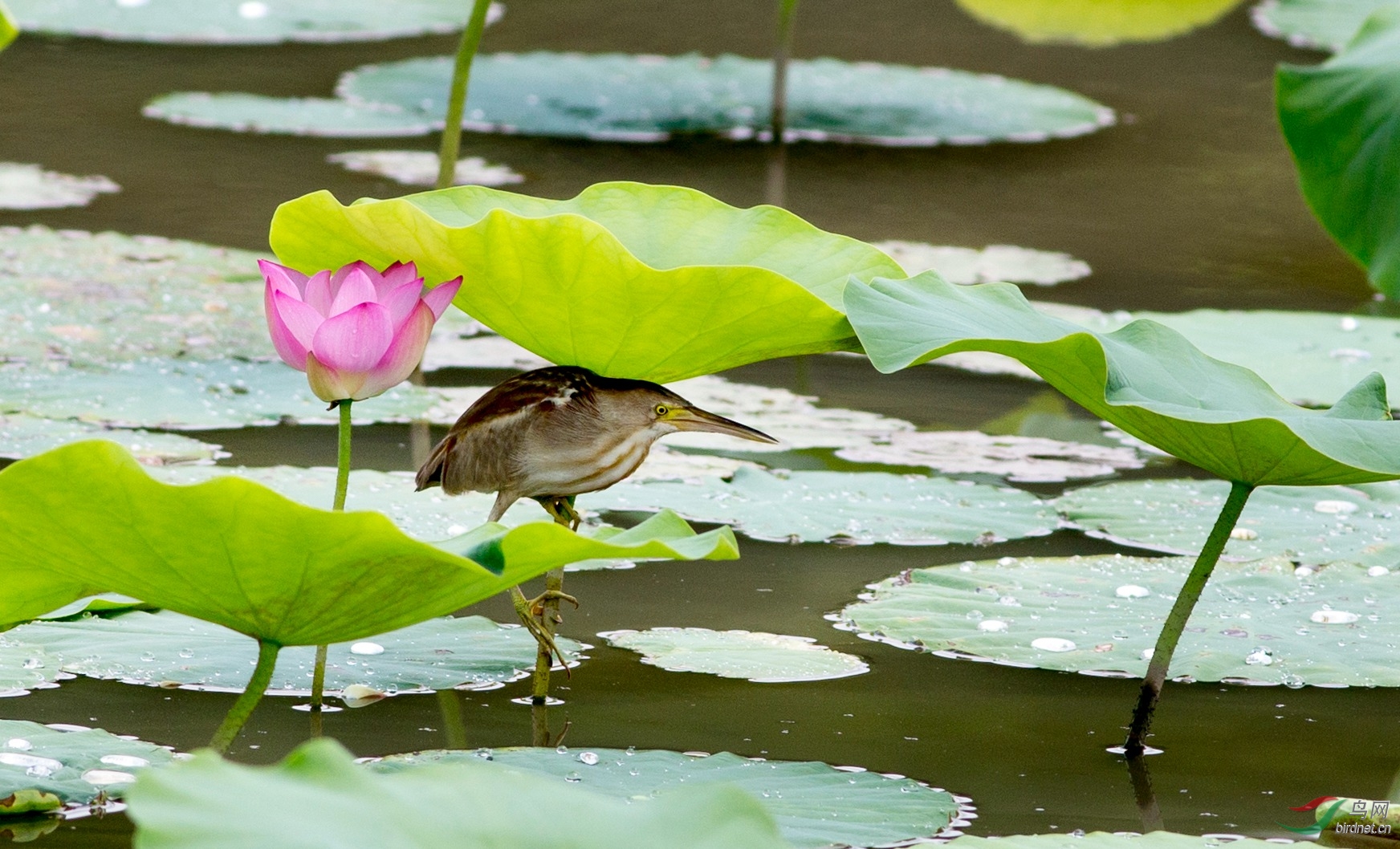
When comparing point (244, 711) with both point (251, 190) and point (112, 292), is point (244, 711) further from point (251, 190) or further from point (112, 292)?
point (251, 190)

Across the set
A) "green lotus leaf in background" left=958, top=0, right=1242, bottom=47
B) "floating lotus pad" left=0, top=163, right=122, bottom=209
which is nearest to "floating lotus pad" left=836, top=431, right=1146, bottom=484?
"floating lotus pad" left=0, top=163, right=122, bottom=209

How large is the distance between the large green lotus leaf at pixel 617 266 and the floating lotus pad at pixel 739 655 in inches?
13.6

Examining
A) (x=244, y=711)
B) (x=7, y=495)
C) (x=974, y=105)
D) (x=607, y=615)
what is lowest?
(x=607, y=615)

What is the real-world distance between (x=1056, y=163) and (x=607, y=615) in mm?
4026

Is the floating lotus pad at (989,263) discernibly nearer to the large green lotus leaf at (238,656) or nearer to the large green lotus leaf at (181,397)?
the large green lotus leaf at (181,397)

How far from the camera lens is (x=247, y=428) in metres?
2.82

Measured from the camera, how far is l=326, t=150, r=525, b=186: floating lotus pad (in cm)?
488

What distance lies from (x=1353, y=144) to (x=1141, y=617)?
1.40 m

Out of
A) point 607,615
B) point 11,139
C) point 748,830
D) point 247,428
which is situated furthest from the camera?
point 11,139

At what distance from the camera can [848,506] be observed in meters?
2.54

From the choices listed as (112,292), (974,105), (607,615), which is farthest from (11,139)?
(607,615)

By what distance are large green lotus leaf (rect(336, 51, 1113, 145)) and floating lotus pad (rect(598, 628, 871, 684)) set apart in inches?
147

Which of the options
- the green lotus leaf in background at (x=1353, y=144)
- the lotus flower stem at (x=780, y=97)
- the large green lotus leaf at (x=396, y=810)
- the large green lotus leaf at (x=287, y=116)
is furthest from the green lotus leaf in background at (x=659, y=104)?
the large green lotus leaf at (x=396, y=810)

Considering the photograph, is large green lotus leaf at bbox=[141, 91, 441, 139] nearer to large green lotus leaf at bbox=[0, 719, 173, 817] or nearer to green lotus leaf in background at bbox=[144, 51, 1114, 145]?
green lotus leaf in background at bbox=[144, 51, 1114, 145]
